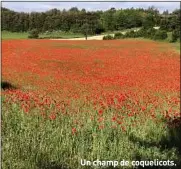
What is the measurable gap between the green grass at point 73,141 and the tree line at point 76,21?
288ft

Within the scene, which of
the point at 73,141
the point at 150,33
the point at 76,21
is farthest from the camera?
the point at 76,21

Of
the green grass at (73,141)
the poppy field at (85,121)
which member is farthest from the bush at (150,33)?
the green grass at (73,141)

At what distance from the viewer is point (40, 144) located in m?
8.92

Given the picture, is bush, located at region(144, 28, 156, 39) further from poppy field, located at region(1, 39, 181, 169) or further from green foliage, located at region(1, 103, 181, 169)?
green foliage, located at region(1, 103, 181, 169)

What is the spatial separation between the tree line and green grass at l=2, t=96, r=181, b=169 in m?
87.7

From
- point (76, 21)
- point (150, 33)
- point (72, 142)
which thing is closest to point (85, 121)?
point (72, 142)

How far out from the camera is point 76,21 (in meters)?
108

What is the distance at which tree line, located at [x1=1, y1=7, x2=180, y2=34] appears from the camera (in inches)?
3989

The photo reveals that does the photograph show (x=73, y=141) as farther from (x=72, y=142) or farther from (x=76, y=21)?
(x=76, y=21)

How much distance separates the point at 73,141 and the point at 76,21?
3938 inches

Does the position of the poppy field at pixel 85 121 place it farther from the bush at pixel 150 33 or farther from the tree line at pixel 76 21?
the tree line at pixel 76 21

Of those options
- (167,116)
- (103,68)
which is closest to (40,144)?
(167,116)

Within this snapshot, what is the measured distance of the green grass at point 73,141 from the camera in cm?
842

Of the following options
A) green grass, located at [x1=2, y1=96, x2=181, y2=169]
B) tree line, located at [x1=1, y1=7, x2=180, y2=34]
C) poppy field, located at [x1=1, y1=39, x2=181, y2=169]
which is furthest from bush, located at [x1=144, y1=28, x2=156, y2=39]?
green grass, located at [x1=2, y1=96, x2=181, y2=169]
